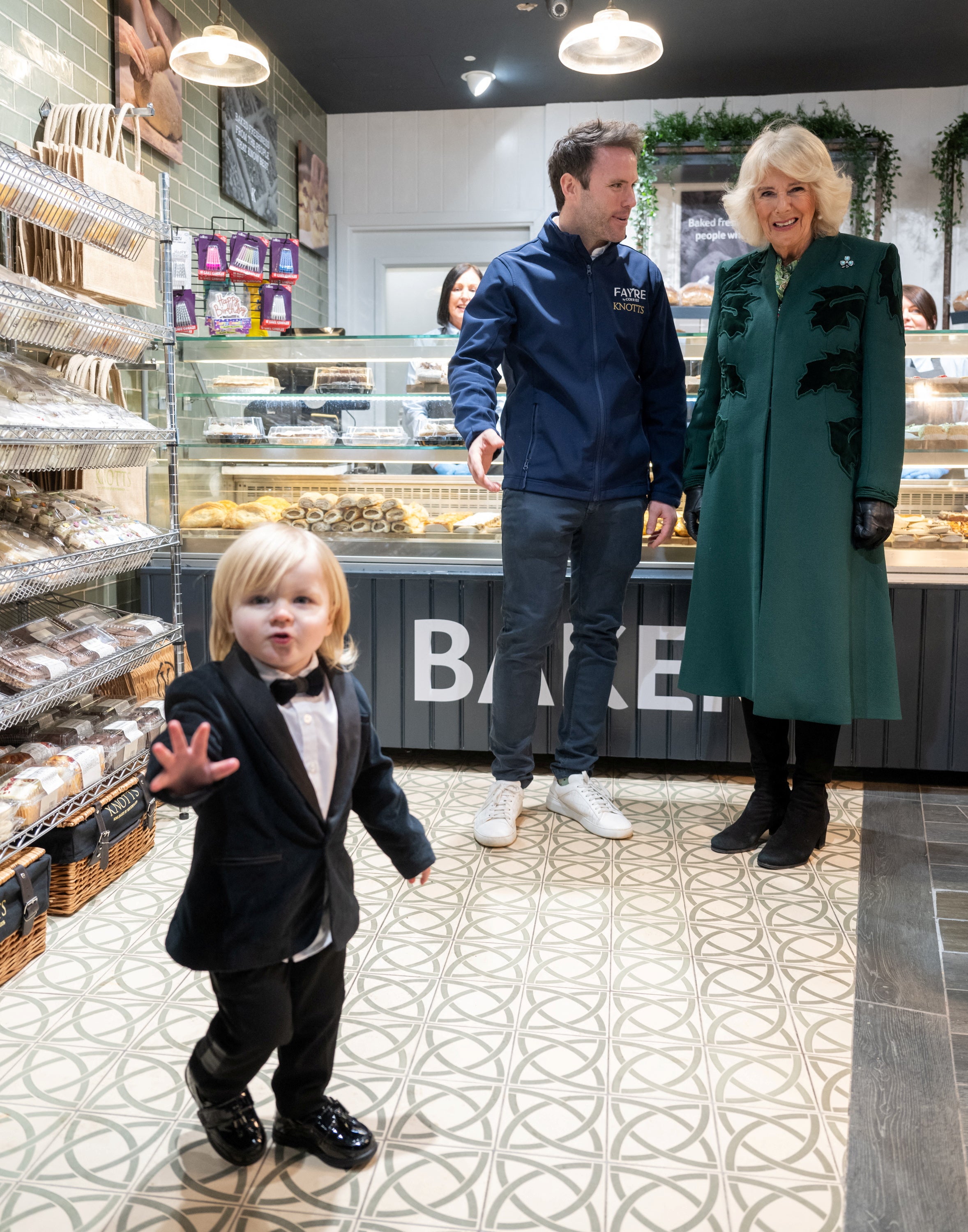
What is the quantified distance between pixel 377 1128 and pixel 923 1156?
81 centimetres

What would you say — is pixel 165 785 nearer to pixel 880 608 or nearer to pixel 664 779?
pixel 880 608

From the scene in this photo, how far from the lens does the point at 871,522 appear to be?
231 cm

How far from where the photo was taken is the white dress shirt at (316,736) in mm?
1267

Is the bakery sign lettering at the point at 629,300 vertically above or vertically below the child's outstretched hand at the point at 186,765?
above

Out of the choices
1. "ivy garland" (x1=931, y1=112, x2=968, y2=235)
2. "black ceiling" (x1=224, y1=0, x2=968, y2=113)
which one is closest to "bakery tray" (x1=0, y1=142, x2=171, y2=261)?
"black ceiling" (x1=224, y1=0, x2=968, y2=113)

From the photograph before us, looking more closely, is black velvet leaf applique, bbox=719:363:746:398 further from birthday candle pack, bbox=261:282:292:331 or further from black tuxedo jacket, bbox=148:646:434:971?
birthday candle pack, bbox=261:282:292:331

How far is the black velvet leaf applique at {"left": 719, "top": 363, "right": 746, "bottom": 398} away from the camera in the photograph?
96.6 inches

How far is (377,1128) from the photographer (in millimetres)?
1466

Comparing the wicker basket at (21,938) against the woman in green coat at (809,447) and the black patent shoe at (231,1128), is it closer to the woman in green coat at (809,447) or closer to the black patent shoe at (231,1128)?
the black patent shoe at (231,1128)

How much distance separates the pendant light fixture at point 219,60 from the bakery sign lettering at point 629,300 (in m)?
1.93

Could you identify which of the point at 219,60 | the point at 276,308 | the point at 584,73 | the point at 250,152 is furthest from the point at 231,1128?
the point at 584,73

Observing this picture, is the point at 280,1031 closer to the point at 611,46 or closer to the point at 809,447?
the point at 809,447

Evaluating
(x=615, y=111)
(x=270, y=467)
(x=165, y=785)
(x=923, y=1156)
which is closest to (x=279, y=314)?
(x=270, y=467)

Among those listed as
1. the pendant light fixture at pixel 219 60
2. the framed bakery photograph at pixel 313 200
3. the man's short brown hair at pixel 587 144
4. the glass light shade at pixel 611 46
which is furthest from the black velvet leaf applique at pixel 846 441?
the framed bakery photograph at pixel 313 200
